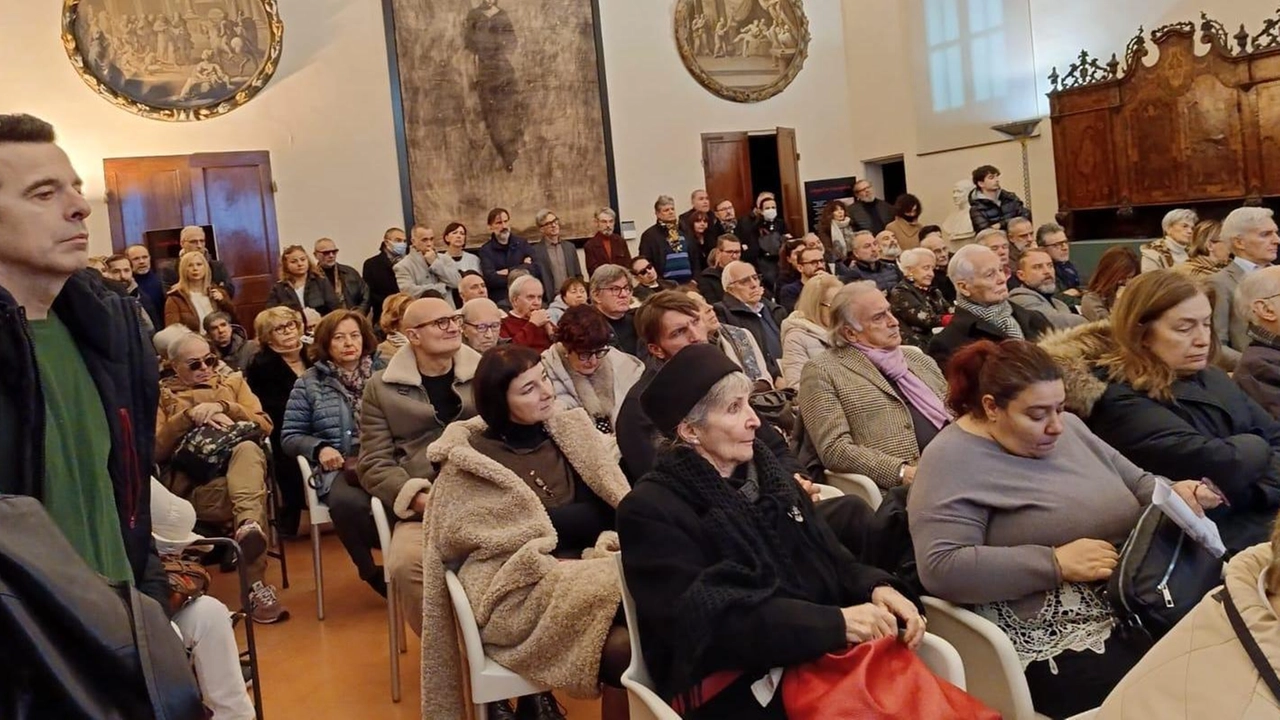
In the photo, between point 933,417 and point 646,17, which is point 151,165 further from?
point 933,417

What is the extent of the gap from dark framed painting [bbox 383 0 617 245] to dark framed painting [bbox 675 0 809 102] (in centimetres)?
126

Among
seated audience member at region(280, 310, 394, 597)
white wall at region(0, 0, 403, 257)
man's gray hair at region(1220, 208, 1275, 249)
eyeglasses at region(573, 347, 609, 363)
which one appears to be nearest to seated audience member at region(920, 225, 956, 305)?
man's gray hair at region(1220, 208, 1275, 249)

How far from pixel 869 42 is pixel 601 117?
145 inches

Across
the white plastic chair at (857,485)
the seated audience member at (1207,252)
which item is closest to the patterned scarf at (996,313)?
the seated audience member at (1207,252)

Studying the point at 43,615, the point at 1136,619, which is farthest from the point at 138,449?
the point at 1136,619

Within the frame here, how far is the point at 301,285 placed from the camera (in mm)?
9219

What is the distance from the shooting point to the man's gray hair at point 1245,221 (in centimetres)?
532

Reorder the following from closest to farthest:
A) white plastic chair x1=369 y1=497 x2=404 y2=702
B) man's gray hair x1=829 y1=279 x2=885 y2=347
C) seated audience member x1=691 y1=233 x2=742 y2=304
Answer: white plastic chair x1=369 y1=497 x2=404 y2=702 → man's gray hair x1=829 y1=279 x2=885 y2=347 → seated audience member x1=691 y1=233 x2=742 y2=304

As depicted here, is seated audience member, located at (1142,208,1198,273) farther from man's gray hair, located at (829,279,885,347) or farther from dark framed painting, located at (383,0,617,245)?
dark framed painting, located at (383,0,617,245)

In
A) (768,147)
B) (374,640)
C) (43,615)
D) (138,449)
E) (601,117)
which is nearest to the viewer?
(43,615)

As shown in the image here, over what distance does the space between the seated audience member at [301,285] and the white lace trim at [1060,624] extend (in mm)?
7454

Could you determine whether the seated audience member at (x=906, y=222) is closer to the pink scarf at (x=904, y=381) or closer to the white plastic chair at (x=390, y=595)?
the pink scarf at (x=904, y=381)

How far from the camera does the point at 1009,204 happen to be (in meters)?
10.7

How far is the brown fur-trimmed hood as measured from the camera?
298 cm
